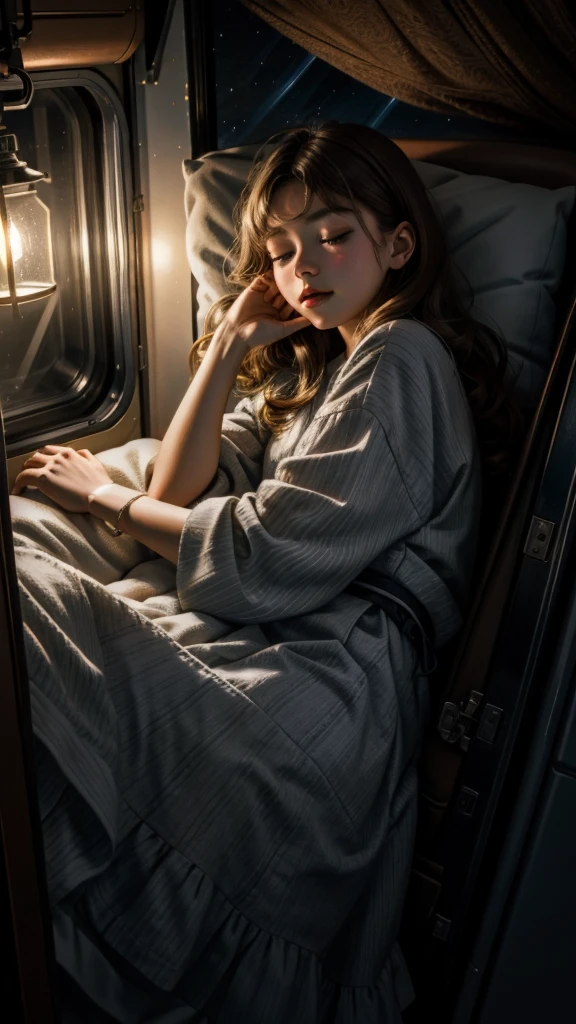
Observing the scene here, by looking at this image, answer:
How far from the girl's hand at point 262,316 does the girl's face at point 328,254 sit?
146 millimetres

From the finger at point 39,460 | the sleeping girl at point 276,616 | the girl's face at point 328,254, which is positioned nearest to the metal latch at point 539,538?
the sleeping girl at point 276,616

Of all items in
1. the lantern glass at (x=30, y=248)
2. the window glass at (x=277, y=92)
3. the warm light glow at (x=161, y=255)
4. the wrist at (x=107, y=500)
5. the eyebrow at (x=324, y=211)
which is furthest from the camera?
the warm light glow at (x=161, y=255)

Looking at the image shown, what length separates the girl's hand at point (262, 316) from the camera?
5.83ft

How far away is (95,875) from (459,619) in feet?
2.26

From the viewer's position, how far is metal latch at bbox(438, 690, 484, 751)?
4.68ft

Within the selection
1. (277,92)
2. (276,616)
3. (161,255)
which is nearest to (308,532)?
(276,616)

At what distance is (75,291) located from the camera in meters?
2.10

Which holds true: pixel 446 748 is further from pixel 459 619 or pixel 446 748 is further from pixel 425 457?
pixel 425 457

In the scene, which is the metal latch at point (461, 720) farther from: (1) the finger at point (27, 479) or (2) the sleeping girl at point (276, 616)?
(1) the finger at point (27, 479)

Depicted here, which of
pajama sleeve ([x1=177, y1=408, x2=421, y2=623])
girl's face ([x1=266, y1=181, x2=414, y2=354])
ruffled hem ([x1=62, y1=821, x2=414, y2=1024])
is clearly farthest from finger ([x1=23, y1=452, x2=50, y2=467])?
ruffled hem ([x1=62, y1=821, x2=414, y2=1024])

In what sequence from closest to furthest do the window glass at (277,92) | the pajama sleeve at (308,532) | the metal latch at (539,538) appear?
1. the metal latch at (539,538)
2. the pajama sleeve at (308,532)
3. the window glass at (277,92)

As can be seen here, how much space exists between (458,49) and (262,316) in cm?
58

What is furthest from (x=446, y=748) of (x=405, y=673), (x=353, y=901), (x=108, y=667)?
(x=108, y=667)

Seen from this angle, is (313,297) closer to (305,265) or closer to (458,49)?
(305,265)
